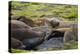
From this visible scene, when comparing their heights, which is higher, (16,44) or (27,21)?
(27,21)

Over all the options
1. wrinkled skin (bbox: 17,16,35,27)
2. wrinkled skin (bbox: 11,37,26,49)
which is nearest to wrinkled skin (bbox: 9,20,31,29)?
wrinkled skin (bbox: 17,16,35,27)

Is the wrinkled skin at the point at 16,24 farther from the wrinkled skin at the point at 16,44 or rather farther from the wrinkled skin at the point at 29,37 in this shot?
the wrinkled skin at the point at 16,44

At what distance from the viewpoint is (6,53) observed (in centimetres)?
198

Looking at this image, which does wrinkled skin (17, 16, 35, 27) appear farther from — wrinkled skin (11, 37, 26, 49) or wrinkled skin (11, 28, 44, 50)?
wrinkled skin (11, 37, 26, 49)

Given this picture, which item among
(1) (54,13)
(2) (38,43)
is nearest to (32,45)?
(2) (38,43)

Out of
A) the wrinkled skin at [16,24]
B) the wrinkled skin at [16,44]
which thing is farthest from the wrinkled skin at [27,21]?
the wrinkled skin at [16,44]

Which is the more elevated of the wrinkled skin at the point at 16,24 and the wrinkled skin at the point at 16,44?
the wrinkled skin at the point at 16,24

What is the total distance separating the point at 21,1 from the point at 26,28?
344 mm

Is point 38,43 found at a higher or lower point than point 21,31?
lower

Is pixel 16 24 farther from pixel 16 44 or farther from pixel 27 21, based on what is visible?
pixel 16 44

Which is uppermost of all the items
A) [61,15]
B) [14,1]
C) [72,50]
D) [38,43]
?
[14,1]

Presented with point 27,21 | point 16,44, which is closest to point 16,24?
point 27,21

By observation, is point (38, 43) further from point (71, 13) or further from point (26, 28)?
point (71, 13)

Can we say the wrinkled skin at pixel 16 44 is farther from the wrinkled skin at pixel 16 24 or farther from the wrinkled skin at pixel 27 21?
the wrinkled skin at pixel 27 21
